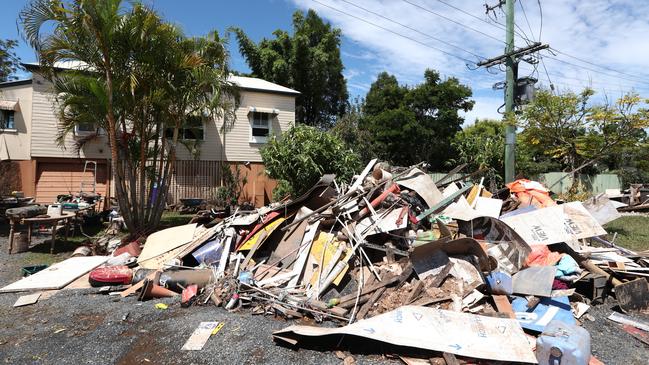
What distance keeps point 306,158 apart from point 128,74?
17.2 ft

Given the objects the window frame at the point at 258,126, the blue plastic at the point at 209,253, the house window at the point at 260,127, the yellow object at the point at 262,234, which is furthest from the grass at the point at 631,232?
the house window at the point at 260,127

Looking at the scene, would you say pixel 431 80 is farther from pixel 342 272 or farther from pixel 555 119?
pixel 342 272

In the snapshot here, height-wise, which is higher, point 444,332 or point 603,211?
point 603,211

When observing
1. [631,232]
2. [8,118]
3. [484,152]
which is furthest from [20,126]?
[631,232]

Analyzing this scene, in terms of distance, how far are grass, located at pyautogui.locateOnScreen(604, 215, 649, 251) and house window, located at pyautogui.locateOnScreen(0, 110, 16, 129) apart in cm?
1891

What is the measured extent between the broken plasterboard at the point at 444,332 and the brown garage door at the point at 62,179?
13.8 m

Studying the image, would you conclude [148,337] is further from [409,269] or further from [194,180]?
[194,180]

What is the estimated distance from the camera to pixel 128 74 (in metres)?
8.84

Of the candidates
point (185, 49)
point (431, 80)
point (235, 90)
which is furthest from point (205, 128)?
point (431, 80)

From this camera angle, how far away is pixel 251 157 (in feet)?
56.3

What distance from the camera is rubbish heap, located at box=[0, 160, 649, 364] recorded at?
378cm

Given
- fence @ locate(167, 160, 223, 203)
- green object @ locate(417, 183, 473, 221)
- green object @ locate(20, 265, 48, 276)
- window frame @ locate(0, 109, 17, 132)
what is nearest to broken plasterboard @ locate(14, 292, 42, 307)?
green object @ locate(20, 265, 48, 276)

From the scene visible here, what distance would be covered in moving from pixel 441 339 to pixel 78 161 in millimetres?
15501

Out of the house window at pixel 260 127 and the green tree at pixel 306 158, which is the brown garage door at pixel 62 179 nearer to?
the house window at pixel 260 127
